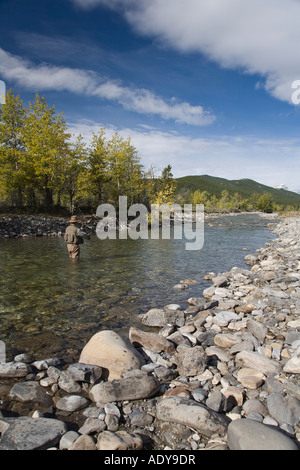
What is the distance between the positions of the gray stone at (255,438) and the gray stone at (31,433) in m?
1.96

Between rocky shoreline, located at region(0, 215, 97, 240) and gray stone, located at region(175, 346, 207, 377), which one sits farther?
rocky shoreline, located at region(0, 215, 97, 240)

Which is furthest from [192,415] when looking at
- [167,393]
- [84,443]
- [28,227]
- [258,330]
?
[28,227]

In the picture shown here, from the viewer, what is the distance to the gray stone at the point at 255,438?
2.62m

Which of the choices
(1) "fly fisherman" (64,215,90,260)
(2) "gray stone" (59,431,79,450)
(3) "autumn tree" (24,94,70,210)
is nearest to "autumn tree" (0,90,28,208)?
(3) "autumn tree" (24,94,70,210)

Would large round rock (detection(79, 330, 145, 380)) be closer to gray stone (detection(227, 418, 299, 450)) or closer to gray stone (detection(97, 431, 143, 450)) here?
gray stone (detection(97, 431, 143, 450))

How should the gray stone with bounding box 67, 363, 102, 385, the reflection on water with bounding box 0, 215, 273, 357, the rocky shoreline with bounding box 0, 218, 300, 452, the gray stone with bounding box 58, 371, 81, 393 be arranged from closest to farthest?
the rocky shoreline with bounding box 0, 218, 300, 452, the gray stone with bounding box 58, 371, 81, 393, the gray stone with bounding box 67, 363, 102, 385, the reflection on water with bounding box 0, 215, 273, 357

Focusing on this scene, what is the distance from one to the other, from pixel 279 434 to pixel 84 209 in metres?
40.9

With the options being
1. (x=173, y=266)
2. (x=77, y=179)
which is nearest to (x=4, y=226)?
(x=77, y=179)

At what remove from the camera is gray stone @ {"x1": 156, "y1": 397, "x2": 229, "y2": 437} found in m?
3.11

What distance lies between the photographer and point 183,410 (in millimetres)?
3354

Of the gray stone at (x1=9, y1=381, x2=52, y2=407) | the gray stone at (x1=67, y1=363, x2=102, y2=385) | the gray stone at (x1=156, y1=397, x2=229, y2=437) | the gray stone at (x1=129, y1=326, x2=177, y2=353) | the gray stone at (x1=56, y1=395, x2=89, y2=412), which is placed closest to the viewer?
the gray stone at (x1=156, y1=397, x2=229, y2=437)

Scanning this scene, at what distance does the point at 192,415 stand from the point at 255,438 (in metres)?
0.80

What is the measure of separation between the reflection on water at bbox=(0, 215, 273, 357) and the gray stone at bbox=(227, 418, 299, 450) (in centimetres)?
352
